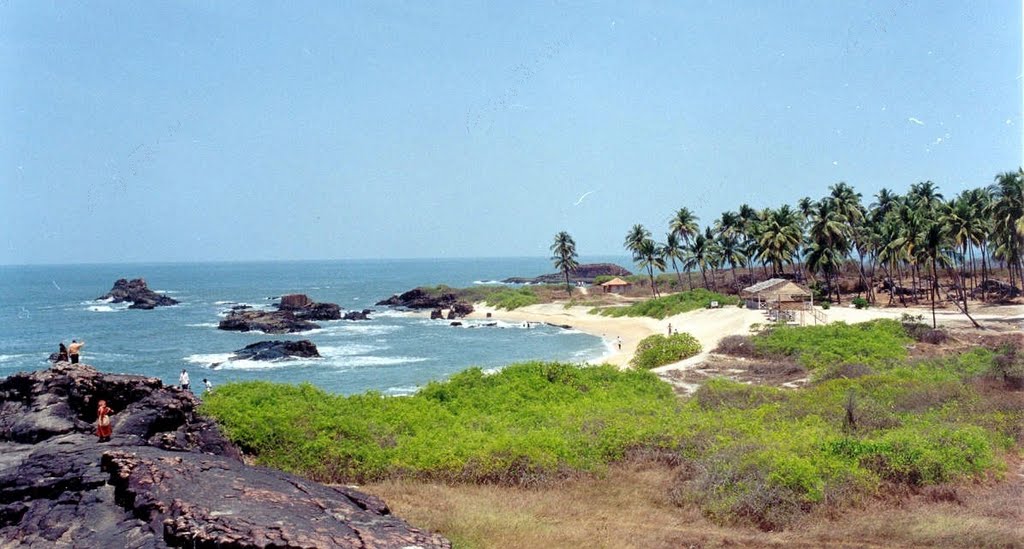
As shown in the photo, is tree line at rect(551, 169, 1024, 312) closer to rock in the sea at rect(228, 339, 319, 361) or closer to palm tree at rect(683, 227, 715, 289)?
palm tree at rect(683, 227, 715, 289)

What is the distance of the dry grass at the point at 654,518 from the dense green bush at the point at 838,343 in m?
15.1

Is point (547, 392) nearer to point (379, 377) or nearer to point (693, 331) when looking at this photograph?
point (379, 377)

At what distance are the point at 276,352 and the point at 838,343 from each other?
3692 cm

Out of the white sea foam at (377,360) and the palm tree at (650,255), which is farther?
the palm tree at (650,255)

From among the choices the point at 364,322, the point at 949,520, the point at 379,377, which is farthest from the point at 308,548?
the point at 364,322

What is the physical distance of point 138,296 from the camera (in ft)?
326

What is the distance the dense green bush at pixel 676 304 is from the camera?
60.2 m

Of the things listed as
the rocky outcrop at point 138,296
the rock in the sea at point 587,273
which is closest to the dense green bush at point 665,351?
the rocky outcrop at point 138,296

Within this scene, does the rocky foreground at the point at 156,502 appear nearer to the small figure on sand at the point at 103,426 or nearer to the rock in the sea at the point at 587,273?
the small figure on sand at the point at 103,426

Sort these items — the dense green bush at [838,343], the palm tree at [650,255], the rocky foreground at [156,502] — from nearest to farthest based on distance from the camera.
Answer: the rocky foreground at [156,502] < the dense green bush at [838,343] < the palm tree at [650,255]

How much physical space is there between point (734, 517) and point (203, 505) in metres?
8.93

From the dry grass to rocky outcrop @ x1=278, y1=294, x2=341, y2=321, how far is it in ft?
210

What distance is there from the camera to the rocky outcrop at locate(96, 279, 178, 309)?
9320cm

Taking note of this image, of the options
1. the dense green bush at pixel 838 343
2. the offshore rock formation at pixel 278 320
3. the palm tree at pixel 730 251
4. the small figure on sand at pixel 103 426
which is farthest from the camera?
the palm tree at pixel 730 251
